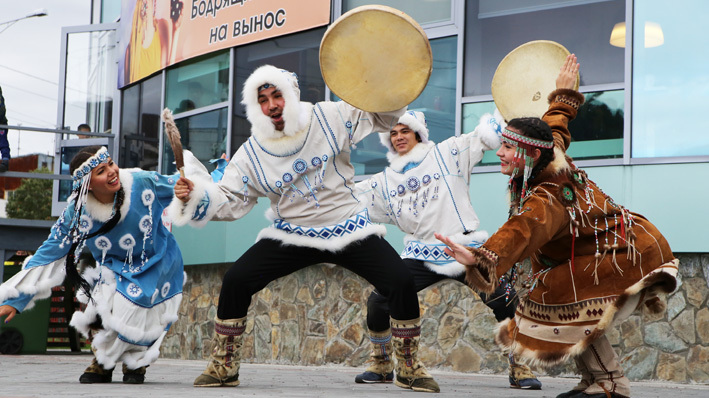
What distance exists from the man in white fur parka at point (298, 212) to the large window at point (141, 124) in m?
8.12

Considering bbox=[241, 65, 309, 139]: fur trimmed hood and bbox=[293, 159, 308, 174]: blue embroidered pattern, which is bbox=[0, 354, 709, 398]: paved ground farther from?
bbox=[241, 65, 309, 139]: fur trimmed hood

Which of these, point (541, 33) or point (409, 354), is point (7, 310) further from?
point (541, 33)

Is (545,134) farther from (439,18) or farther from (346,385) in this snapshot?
(439,18)

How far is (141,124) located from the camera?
44.9 ft

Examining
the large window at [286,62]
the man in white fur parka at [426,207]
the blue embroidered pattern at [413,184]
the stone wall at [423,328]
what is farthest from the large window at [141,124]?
the blue embroidered pattern at [413,184]

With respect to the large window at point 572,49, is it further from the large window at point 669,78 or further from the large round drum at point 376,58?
the large round drum at point 376,58

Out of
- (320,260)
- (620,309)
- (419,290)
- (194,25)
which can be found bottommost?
(419,290)

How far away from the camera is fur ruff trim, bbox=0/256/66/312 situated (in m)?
5.48

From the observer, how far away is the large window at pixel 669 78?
7727 mm

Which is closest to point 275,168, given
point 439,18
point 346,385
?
point 346,385

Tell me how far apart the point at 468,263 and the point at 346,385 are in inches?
98.4

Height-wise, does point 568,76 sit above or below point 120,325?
above

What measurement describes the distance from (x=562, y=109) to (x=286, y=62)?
21.9 feet

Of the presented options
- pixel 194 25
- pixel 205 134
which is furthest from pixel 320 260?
pixel 194 25
